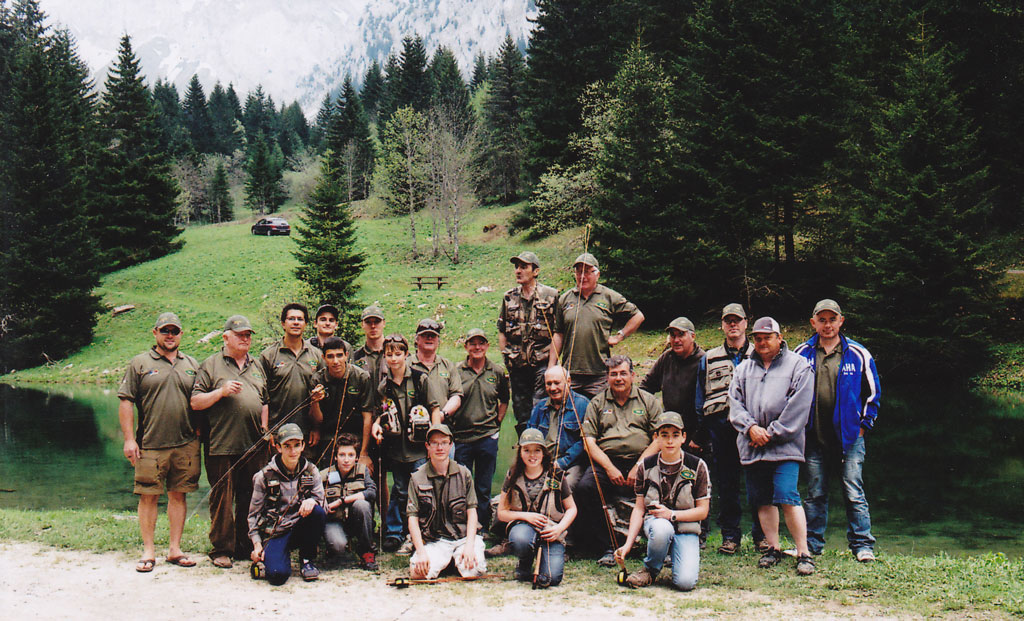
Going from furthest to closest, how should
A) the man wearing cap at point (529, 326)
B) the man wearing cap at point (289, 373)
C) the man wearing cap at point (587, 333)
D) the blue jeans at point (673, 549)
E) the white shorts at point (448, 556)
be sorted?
the man wearing cap at point (529, 326) < the man wearing cap at point (587, 333) < the man wearing cap at point (289, 373) < the white shorts at point (448, 556) < the blue jeans at point (673, 549)

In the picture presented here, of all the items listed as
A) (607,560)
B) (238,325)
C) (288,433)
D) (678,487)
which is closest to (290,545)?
(288,433)

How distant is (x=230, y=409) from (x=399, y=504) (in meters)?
1.92

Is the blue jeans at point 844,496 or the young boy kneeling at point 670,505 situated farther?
the blue jeans at point 844,496

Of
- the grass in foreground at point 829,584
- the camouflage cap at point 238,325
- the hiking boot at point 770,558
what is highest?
the camouflage cap at point 238,325

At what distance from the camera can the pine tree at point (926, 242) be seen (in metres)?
18.7

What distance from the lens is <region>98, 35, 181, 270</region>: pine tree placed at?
41.5 m

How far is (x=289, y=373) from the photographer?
6.66 meters

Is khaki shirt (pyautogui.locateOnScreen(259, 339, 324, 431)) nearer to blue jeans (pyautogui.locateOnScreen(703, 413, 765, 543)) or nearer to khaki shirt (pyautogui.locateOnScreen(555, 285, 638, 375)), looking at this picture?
khaki shirt (pyautogui.locateOnScreen(555, 285, 638, 375))

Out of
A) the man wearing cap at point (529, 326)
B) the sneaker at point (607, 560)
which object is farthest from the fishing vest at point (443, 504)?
the man wearing cap at point (529, 326)

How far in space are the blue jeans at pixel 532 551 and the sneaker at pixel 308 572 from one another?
1711mm

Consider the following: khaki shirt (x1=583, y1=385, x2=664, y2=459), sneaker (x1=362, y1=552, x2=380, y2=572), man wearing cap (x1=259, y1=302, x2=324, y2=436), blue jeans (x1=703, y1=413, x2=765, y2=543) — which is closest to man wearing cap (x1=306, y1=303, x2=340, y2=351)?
man wearing cap (x1=259, y1=302, x2=324, y2=436)

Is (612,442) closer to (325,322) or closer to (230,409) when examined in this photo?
(325,322)

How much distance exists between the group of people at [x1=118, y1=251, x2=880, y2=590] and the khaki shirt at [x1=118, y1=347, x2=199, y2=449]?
0.02 metres

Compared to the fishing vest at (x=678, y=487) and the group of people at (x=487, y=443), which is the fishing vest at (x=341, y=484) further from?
the fishing vest at (x=678, y=487)
